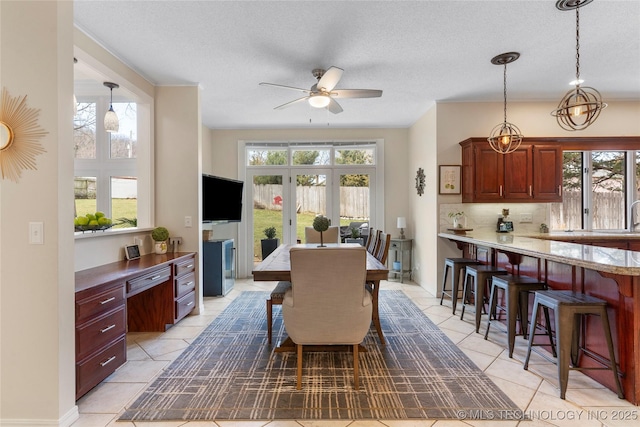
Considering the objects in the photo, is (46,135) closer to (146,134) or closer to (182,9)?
(182,9)

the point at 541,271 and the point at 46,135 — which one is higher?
the point at 46,135

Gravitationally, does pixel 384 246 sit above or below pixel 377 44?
below

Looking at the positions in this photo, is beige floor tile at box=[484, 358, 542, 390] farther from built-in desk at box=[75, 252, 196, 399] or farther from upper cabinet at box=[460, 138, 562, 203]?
built-in desk at box=[75, 252, 196, 399]

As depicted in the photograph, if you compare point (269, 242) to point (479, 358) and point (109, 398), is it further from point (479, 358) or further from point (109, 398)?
point (479, 358)

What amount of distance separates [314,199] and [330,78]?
10.6 ft

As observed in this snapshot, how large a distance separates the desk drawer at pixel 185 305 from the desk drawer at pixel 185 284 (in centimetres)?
6

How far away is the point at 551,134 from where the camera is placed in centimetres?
444

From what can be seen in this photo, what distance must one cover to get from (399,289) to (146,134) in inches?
165

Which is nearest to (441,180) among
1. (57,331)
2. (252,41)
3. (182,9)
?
(252,41)

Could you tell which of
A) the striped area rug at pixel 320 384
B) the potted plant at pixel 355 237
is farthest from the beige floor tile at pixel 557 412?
the potted plant at pixel 355 237

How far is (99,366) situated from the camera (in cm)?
214

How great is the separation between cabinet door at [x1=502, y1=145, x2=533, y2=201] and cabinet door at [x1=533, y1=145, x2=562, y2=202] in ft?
0.26

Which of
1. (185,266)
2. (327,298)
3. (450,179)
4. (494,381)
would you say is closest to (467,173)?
(450,179)

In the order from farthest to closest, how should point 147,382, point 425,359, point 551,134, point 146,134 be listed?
point 551,134, point 146,134, point 425,359, point 147,382
